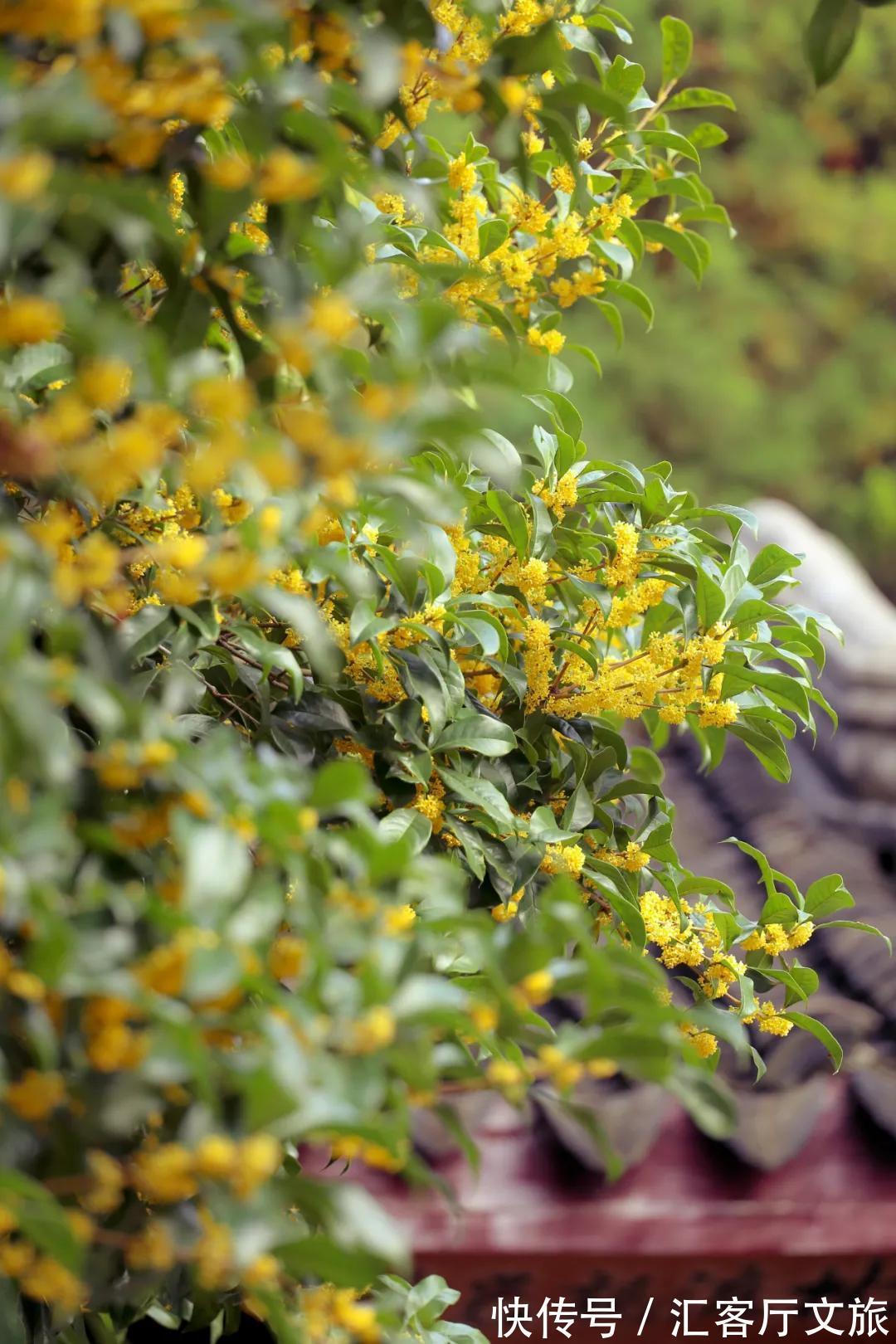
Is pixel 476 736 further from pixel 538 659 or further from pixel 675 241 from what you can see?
pixel 675 241

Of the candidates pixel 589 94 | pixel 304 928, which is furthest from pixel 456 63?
pixel 304 928

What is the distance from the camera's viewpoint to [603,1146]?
423 millimetres

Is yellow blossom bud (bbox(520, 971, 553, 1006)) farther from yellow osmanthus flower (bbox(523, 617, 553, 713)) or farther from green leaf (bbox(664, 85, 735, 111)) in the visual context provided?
green leaf (bbox(664, 85, 735, 111))

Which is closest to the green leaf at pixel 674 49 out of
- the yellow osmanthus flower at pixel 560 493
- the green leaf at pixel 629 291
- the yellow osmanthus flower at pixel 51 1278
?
the green leaf at pixel 629 291

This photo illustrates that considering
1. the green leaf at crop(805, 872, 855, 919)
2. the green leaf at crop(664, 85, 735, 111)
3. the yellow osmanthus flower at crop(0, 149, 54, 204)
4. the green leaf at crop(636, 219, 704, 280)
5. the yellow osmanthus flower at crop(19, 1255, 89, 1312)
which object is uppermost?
the yellow osmanthus flower at crop(0, 149, 54, 204)

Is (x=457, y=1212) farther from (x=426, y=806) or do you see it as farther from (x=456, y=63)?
(x=456, y=63)

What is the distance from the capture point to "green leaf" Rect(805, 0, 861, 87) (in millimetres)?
478

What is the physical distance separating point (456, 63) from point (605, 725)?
37 centimetres

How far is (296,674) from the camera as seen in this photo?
0.57 meters

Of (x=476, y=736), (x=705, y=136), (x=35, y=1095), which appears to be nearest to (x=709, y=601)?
(x=476, y=736)

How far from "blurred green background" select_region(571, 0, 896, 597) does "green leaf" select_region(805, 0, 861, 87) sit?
6261mm

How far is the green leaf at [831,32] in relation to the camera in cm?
48

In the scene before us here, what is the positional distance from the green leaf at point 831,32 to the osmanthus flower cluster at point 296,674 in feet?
0.25

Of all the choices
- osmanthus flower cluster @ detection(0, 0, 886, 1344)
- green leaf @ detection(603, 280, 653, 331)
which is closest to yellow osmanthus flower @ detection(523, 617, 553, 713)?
osmanthus flower cluster @ detection(0, 0, 886, 1344)
